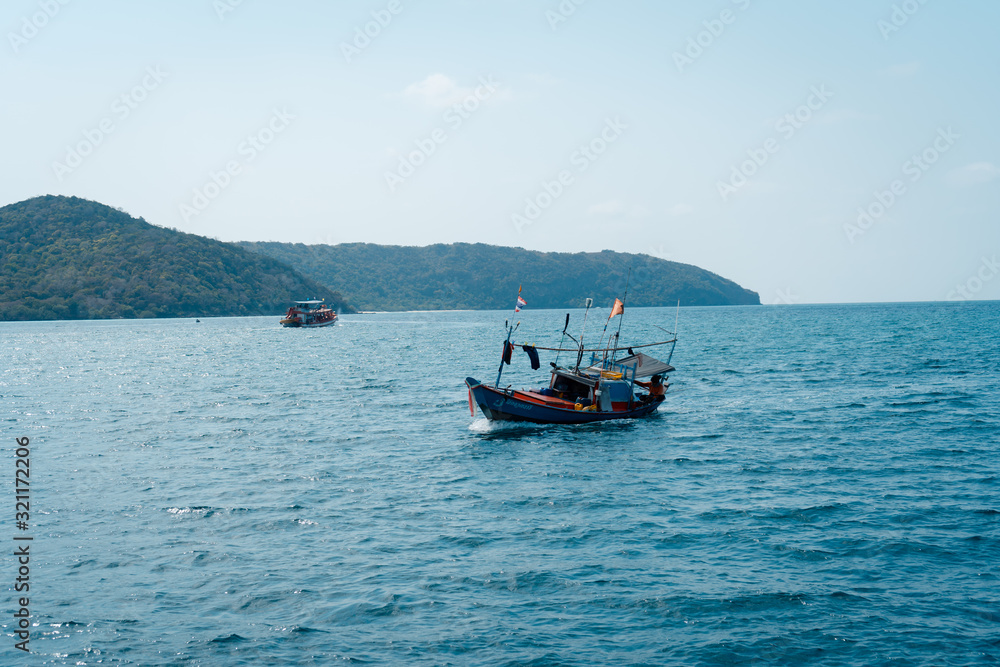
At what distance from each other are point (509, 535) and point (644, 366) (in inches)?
951

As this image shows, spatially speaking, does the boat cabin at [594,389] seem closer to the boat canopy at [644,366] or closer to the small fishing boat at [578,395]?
the small fishing boat at [578,395]

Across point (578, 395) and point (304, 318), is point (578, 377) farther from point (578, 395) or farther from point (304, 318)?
point (304, 318)

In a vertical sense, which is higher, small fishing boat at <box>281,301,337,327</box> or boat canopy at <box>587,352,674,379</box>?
small fishing boat at <box>281,301,337,327</box>

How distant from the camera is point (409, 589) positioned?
15367 mm

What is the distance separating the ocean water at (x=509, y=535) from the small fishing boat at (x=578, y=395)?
1156 millimetres

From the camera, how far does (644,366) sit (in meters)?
41.4

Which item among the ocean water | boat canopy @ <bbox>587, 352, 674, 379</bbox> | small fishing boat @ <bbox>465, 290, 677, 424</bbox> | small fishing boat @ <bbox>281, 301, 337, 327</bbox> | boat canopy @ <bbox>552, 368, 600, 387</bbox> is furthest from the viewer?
small fishing boat @ <bbox>281, 301, 337, 327</bbox>

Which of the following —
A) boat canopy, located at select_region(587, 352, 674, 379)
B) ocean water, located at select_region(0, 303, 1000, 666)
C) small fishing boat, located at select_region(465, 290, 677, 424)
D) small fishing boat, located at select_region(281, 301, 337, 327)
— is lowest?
ocean water, located at select_region(0, 303, 1000, 666)

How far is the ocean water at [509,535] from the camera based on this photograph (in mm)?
13227

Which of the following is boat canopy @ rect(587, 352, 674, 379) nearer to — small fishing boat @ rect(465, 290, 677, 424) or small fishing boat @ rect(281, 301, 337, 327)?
small fishing boat @ rect(465, 290, 677, 424)

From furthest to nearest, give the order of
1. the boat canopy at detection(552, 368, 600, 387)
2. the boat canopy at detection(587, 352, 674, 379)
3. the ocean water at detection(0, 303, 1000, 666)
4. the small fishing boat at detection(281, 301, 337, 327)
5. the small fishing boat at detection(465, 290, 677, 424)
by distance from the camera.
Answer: the small fishing boat at detection(281, 301, 337, 327)
the boat canopy at detection(587, 352, 674, 379)
the boat canopy at detection(552, 368, 600, 387)
the small fishing boat at detection(465, 290, 677, 424)
the ocean water at detection(0, 303, 1000, 666)

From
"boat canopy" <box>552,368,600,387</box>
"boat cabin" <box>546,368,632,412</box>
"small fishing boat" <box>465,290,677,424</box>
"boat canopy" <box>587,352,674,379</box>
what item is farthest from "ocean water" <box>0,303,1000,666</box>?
"boat canopy" <box>552,368,600,387</box>

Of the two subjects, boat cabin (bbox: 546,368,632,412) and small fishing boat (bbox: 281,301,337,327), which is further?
small fishing boat (bbox: 281,301,337,327)

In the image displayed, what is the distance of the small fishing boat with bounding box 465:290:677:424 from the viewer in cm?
3541
